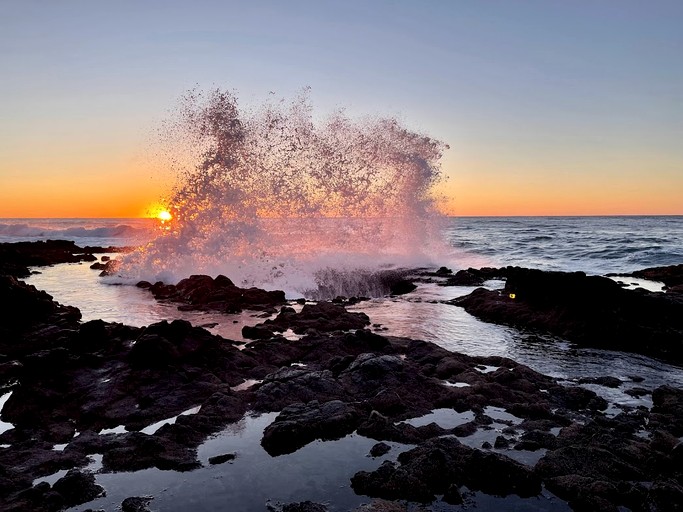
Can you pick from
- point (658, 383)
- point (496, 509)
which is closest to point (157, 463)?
point (496, 509)

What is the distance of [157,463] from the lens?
20.3 ft

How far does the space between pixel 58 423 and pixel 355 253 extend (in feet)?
77.6

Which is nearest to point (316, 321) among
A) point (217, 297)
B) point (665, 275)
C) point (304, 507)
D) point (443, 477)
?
point (217, 297)

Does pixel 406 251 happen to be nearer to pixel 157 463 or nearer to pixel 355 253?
pixel 355 253

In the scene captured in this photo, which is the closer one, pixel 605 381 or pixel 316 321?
pixel 605 381

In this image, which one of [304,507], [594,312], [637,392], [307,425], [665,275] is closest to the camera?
[304,507]

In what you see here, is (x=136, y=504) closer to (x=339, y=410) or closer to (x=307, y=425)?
(x=307, y=425)

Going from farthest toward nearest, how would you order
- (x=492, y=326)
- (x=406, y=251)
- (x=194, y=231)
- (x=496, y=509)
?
(x=406, y=251)
(x=194, y=231)
(x=492, y=326)
(x=496, y=509)

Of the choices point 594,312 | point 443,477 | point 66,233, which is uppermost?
point 594,312

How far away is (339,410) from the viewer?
755 centimetres

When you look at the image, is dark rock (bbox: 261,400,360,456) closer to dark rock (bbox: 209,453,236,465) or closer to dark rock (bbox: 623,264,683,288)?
dark rock (bbox: 209,453,236,465)

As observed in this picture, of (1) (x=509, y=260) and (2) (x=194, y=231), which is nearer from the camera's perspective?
(2) (x=194, y=231)

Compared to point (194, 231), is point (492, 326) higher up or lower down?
lower down

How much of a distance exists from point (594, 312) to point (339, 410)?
9655mm
